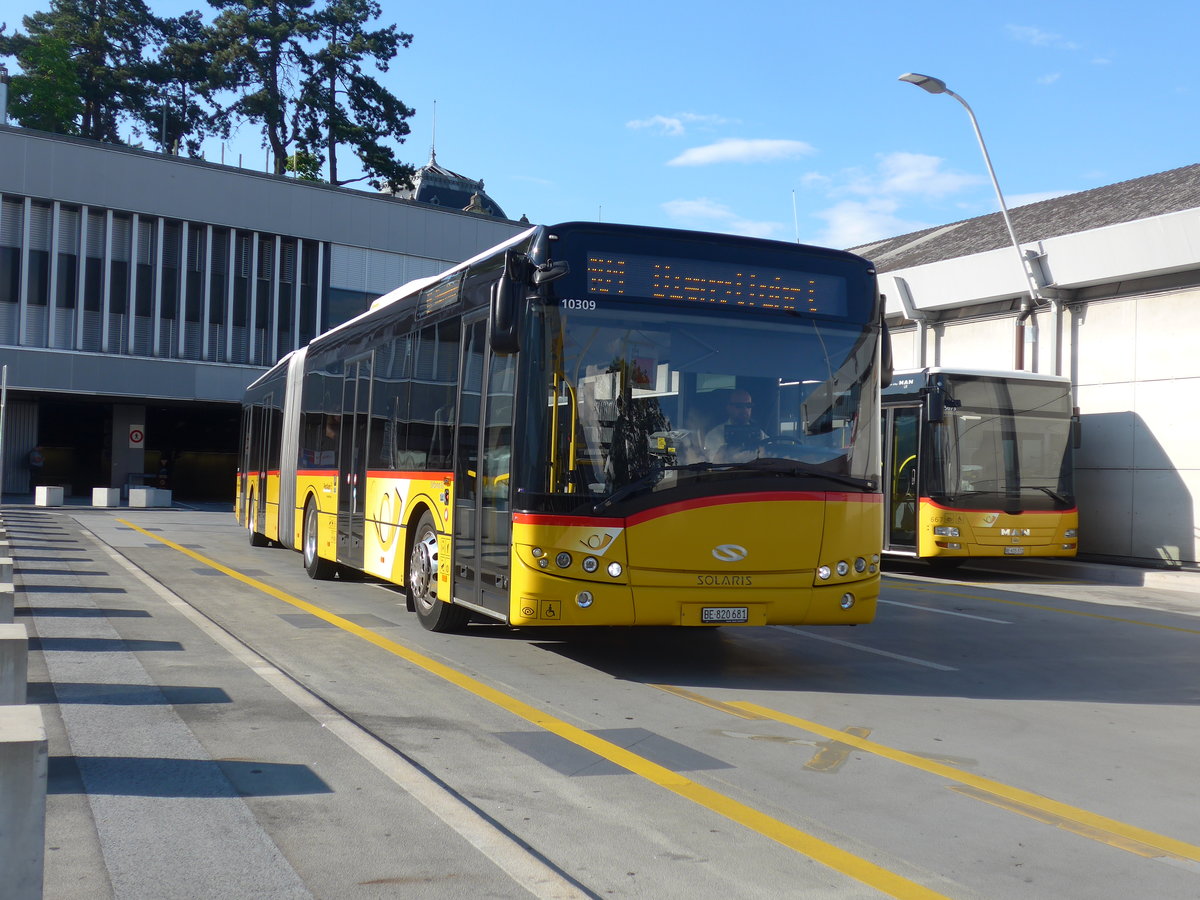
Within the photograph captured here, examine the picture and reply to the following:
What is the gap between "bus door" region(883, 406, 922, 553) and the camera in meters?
19.1

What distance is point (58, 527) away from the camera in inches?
1030

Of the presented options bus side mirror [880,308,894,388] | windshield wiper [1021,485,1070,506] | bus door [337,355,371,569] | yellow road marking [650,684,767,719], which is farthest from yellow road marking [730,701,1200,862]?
windshield wiper [1021,485,1070,506]

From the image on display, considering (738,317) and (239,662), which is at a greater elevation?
(738,317)

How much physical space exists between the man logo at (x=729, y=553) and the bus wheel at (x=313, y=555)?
779 centimetres

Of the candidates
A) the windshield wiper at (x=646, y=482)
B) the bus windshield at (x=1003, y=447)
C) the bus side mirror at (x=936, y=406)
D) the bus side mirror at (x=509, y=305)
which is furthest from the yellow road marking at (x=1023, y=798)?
the bus windshield at (x=1003, y=447)

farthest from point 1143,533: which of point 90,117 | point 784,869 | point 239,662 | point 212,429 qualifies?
point 90,117

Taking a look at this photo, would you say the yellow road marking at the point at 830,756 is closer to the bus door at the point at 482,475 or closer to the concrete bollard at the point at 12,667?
the bus door at the point at 482,475

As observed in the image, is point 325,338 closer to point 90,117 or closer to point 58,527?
point 58,527

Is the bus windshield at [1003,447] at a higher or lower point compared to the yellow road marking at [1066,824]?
higher

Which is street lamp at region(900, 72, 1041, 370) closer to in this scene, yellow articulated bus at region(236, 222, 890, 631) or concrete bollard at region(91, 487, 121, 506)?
yellow articulated bus at region(236, 222, 890, 631)

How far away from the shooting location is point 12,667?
5.54 meters

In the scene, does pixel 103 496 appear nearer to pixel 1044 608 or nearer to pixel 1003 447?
pixel 1003 447

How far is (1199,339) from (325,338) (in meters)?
14.4

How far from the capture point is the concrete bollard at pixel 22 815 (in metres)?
3.44
